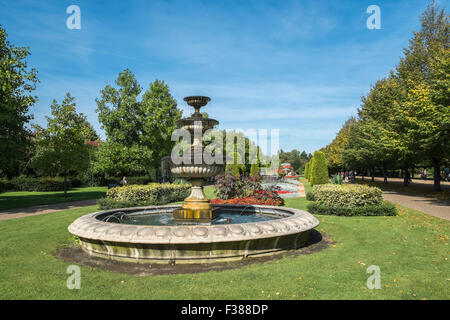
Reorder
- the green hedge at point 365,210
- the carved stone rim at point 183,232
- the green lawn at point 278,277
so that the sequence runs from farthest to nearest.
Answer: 1. the green hedge at point 365,210
2. the carved stone rim at point 183,232
3. the green lawn at point 278,277

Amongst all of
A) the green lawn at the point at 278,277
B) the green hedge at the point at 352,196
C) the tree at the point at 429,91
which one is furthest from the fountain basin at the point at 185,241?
the tree at the point at 429,91

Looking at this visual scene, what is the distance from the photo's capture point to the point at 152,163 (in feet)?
105

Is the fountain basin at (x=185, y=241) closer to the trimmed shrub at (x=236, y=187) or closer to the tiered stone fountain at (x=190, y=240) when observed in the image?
the tiered stone fountain at (x=190, y=240)

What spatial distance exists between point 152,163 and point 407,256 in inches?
1100

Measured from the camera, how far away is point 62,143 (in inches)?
914

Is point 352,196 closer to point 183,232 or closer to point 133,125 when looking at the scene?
point 183,232

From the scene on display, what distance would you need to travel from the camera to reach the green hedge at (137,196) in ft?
52.2

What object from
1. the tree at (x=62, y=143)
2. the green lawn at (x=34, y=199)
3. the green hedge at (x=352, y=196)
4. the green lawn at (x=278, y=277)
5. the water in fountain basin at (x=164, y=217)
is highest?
the tree at (x=62, y=143)

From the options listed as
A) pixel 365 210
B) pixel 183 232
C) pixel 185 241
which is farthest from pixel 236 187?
pixel 185 241

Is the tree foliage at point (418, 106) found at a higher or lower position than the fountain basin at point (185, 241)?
higher

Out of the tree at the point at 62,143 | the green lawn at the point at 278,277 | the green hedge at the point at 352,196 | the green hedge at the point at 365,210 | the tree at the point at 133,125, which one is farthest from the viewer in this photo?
the tree at the point at 133,125

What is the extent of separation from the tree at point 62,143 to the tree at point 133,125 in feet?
13.8

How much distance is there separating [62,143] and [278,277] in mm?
23009
